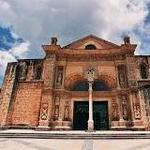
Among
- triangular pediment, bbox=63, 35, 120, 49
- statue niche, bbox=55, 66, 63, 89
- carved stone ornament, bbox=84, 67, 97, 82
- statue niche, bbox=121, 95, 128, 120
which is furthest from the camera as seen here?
triangular pediment, bbox=63, 35, 120, 49

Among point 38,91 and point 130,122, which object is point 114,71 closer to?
point 130,122

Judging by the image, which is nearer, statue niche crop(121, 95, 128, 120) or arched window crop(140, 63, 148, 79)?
statue niche crop(121, 95, 128, 120)

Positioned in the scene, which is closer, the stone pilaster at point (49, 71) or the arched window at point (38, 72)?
the stone pilaster at point (49, 71)

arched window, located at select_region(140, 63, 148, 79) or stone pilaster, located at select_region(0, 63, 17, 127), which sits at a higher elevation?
arched window, located at select_region(140, 63, 148, 79)

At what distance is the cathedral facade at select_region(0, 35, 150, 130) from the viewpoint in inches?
668

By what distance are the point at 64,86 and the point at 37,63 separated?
147 inches

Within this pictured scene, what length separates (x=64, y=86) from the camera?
733 inches

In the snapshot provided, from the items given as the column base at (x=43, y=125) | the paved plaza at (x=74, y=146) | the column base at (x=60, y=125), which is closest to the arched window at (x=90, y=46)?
the column base at (x=60, y=125)

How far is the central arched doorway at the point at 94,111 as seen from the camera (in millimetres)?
17562

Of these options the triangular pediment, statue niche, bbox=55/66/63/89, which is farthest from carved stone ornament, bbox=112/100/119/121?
the triangular pediment

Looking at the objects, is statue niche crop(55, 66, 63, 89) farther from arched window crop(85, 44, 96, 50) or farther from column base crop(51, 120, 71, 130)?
arched window crop(85, 44, 96, 50)

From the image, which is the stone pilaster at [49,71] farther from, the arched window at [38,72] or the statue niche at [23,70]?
the statue niche at [23,70]

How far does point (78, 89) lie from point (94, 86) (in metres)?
1.54

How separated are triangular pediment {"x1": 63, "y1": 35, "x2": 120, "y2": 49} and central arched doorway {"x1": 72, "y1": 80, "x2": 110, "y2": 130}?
387 cm
